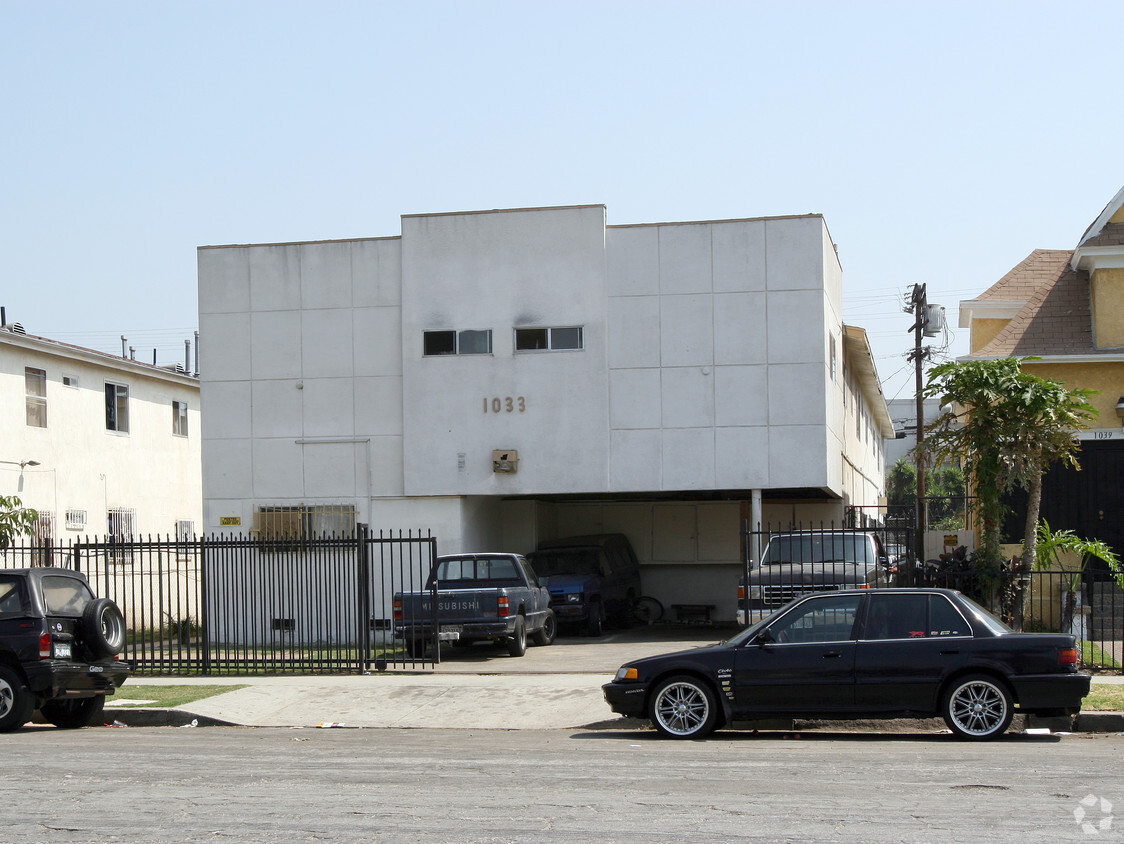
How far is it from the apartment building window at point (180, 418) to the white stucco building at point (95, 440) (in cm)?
3

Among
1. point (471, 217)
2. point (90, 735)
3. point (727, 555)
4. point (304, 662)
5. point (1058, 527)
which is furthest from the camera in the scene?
point (727, 555)

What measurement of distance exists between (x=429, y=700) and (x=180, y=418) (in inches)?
925

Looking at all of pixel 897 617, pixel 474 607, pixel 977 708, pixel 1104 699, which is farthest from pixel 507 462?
pixel 977 708

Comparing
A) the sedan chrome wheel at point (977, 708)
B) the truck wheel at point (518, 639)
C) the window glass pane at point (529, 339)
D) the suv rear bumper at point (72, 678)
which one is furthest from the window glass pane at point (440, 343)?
the sedan chrome wheel at point (977, 708)

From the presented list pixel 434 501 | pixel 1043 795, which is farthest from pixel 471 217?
pixel 1043 795

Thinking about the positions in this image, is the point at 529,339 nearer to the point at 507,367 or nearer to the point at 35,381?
the point at 507,367

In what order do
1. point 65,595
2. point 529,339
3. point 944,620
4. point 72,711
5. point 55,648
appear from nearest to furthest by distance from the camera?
point 944,620 < point 55,648 < point 65,595 < point 72,711 < point 529,339

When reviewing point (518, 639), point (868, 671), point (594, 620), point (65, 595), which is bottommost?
point (594, 620)

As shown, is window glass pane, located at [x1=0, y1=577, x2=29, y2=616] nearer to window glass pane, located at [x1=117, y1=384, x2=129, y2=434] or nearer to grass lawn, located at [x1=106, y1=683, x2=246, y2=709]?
grass lawn, located at [x1=106, y1=683, x2=246, y2=709]

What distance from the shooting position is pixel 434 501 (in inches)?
966

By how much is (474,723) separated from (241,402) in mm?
13085

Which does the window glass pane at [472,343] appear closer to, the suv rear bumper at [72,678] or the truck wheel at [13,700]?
the suv rear bumper at [72,678]

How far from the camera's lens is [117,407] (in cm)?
3319

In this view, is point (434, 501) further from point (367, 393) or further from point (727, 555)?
point (727, 555)
